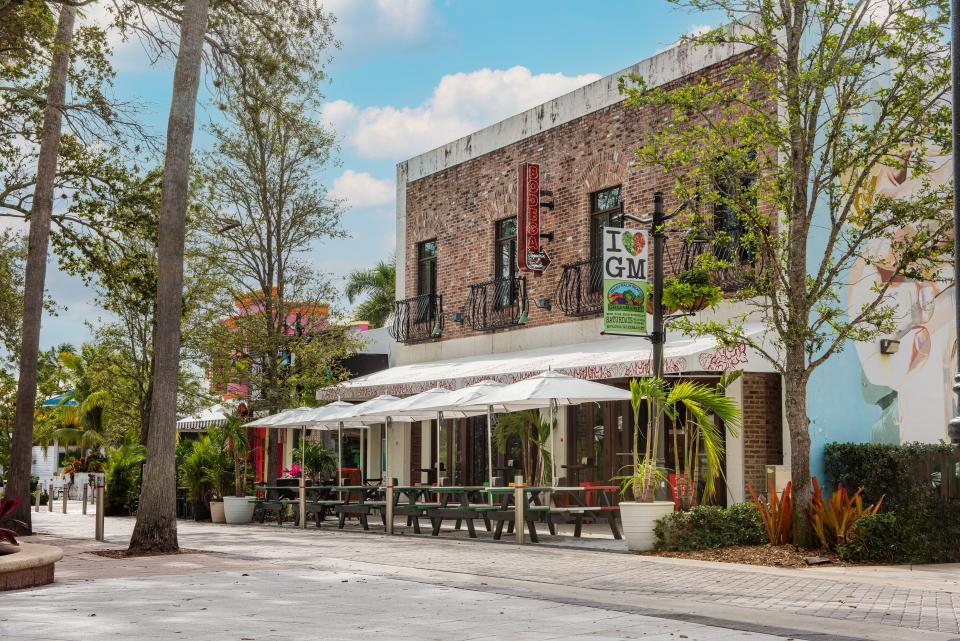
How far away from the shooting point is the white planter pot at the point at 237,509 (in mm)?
21342

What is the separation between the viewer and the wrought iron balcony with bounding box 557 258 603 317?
18094 millimetres

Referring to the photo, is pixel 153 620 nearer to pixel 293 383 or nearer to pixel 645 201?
pixel 645 201

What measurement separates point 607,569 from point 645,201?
789 cm

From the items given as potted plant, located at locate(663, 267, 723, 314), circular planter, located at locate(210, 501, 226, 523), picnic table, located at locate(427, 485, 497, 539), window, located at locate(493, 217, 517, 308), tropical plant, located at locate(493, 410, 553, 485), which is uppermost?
window, located at locate(493, 217, 517, 308)

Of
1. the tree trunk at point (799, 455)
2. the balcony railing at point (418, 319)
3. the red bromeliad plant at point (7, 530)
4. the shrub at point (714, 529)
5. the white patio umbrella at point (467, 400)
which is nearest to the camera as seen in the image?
the red bromeliad plant at point (7, 530)

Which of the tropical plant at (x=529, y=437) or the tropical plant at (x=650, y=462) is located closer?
the tropical plant at (x=650, y=462)

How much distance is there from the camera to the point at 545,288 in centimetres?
1950

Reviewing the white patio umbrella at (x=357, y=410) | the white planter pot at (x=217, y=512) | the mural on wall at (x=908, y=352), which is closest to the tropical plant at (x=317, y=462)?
the white planter pot at (x=217, y=512)

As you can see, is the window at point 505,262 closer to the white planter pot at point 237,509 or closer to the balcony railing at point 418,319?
the balcony railing at point 418,319

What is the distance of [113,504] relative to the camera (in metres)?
25.1

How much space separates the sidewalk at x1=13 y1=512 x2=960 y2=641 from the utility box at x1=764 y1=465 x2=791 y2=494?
265 cm

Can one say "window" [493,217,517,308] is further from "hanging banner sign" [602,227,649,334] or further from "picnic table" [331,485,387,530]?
"hanging banner sign" [602,227,649,334]

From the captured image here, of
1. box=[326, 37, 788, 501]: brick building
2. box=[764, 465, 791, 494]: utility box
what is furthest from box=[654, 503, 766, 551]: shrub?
box=[326, 37, 788, 501]: brick building

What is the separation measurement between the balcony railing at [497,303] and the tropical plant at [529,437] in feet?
6.42
